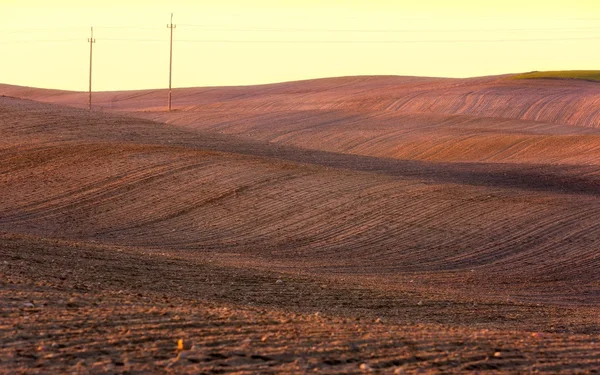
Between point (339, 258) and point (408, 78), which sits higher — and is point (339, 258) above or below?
below

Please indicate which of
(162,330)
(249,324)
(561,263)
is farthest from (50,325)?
(561,263)

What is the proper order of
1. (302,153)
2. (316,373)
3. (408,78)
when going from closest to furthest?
(316,373)
(302,153)
(408,78)

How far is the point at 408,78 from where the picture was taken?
101875 mm

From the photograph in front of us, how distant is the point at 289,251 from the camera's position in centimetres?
2491

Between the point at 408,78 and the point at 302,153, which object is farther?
the point at 408,78

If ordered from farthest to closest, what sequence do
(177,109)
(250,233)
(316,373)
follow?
(177,109) → (250,233) → (316,373)

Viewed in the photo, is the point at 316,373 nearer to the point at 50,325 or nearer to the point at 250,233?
the point at 50,325

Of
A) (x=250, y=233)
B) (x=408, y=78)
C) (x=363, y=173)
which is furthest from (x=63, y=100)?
(x=250, y=233)

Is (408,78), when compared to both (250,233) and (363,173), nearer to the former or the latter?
(363,173)

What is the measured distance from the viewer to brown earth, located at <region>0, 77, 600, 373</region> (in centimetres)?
940

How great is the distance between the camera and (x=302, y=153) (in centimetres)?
4328

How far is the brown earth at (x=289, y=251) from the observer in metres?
9.40

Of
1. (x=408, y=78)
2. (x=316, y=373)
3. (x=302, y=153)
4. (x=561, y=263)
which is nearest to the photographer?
(x=316, y=373)

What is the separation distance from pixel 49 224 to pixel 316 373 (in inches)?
803
